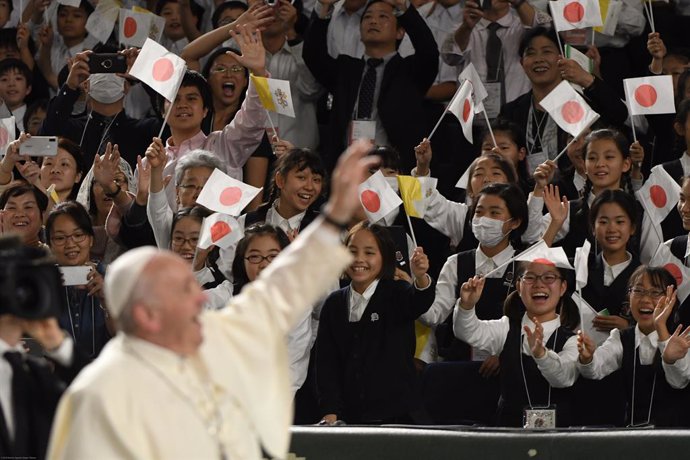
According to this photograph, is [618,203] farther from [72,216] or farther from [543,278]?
[72,216]

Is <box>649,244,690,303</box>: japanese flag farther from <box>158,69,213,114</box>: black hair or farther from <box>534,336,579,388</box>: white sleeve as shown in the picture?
<box>158,69,213,114</box>: black hair

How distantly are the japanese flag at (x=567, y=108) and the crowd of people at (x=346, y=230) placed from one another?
0.31 feet

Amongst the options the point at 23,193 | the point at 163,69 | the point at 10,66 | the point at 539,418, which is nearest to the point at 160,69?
the point at 163,69

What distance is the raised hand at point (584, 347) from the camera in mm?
7632

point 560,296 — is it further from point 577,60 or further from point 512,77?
point 512,77

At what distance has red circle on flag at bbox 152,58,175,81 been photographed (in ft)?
31.3

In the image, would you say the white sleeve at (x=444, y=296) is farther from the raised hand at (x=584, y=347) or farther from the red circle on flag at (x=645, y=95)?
the red circle on flag at (x=645, y=95)

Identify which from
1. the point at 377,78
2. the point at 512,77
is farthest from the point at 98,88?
the point at 512,77

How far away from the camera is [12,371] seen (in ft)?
16.7

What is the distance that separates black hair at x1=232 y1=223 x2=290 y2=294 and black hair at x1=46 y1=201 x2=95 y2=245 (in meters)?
0.95

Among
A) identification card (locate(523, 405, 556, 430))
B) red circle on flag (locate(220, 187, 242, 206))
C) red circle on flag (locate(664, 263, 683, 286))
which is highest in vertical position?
red circle on flag (locate(220, 187, 242, 206))

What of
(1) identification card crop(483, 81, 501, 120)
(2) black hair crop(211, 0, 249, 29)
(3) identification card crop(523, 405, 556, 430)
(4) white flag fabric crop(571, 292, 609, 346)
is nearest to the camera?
(3) identification card crop(523, 405, 556, 430)

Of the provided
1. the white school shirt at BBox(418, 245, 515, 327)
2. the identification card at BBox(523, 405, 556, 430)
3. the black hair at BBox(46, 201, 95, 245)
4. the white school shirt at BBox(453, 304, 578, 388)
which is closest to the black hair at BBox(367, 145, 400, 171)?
the white school shirt at BBox(418, 245, 515, 327)

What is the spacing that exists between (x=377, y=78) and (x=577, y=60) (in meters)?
1.40
